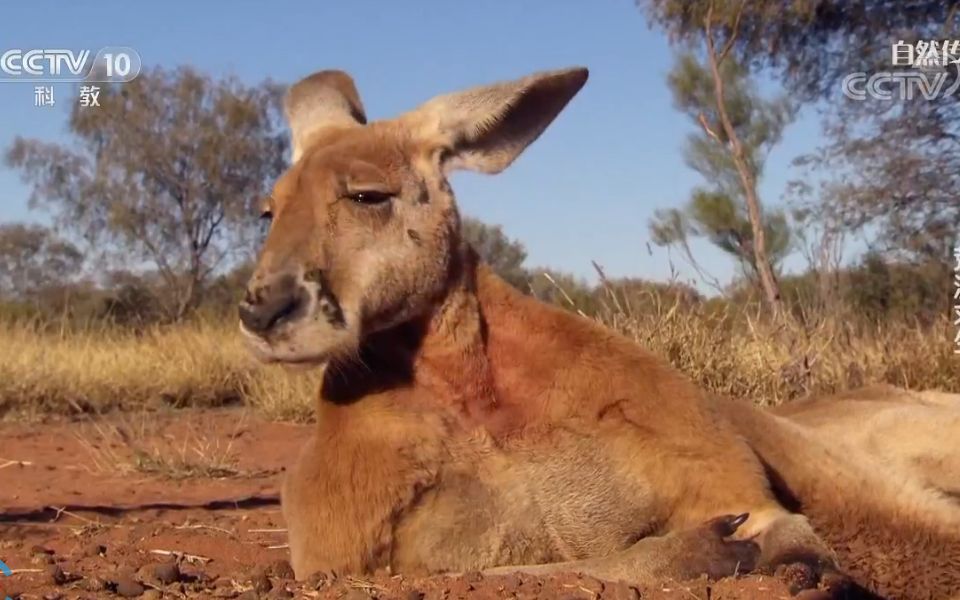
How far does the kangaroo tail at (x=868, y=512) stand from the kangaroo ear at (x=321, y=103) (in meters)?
1.96

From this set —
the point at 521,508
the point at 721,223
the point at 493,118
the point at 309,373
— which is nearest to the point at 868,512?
the point at 521,508

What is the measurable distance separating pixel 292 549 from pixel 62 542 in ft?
5.75

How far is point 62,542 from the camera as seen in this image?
16.8ft

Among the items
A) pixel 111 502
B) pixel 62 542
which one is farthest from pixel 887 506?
pixel 111 502

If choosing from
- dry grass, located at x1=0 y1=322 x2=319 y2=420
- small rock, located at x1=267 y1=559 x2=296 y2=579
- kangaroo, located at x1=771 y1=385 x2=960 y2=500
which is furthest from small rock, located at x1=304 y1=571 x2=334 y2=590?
dry grass, located at x1=0 y1=322 x2=319 y2=420

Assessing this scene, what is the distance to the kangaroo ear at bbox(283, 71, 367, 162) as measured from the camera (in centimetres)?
485

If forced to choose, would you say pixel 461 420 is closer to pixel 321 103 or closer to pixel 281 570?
pixel 281 570

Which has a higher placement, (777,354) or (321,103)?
(321,103)

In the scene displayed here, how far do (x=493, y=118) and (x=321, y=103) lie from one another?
91 cm

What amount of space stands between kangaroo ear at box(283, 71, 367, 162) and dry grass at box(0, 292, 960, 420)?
1.16 m

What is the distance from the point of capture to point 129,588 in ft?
11.8

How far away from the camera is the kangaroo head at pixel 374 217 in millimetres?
3697

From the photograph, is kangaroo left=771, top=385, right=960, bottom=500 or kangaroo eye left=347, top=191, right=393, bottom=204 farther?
kangaroo left=771, top=385, right=960, bottom=500

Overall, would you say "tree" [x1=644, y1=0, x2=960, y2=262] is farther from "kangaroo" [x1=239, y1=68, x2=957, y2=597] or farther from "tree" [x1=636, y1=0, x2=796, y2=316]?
"kangaroo" [x1=239, y1=68, x2=957, y2=597]
